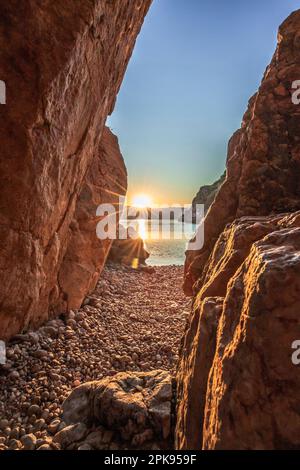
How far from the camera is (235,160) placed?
297 inches

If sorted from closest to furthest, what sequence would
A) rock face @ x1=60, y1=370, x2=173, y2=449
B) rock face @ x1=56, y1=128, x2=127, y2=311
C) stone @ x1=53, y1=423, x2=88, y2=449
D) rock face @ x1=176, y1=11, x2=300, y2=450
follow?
rock face @ x1=176, y1=11, x2=300, y2=450
rock face @ x1=60, y1=370, x2=173, y2=449
stone @ x1=53, y1=423, x2=88, y2=449
rock face @ x1=56, y1=128, x2=127, y2=311

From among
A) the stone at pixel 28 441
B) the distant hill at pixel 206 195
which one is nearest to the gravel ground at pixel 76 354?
the stone at pixel 28 441

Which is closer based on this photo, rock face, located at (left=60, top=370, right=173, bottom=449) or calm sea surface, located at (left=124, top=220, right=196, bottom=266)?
rock face, located at (left=60, top=370, right=173, bottom=449)

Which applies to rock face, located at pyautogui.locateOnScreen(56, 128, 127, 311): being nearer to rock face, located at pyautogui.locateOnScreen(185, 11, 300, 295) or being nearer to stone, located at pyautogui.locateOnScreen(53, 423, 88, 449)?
stone, located at pyautogui.locateOnScreen(53, 423, 88, 449)

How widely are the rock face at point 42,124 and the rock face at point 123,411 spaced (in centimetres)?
337

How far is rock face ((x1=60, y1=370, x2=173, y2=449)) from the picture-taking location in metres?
3.98

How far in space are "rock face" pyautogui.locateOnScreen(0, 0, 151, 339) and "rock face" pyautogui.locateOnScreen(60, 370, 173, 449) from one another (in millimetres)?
3368

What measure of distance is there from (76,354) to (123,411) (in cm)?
411

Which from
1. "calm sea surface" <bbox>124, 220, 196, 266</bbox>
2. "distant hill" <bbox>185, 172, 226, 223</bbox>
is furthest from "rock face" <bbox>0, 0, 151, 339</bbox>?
"distant hill" <bbox>185, 172, 226, 223</bbox>

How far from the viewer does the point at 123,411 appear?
4152 mm

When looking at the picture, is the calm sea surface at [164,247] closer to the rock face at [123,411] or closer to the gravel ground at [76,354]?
the gravel ground at [76,354]

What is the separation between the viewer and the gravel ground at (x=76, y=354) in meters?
5.32

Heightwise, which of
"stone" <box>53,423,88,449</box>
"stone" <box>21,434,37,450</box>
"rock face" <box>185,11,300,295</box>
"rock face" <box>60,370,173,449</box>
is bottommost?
"stone" <box>21,434,37,450</box>
